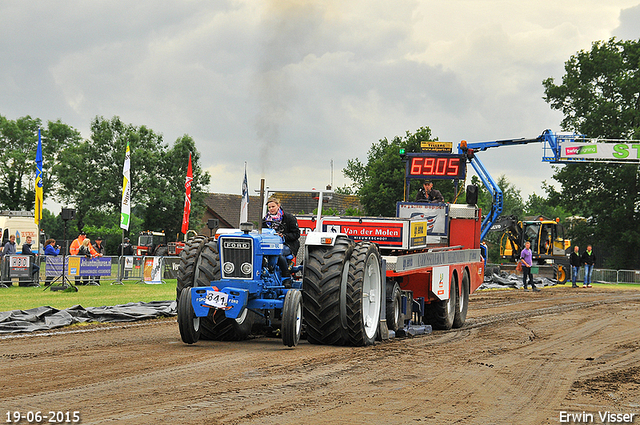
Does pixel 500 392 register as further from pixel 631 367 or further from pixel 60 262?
pixel 60 262

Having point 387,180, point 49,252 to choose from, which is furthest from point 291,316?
point 387,180

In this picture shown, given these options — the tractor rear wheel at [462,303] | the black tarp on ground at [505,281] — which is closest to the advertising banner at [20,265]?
the tractor rear wheel at [462,303]

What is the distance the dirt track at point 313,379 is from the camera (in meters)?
5.79

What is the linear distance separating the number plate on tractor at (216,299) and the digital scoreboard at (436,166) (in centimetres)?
750

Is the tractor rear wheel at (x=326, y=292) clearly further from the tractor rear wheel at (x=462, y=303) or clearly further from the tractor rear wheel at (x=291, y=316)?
the tractor rear wheel at (x=462, y=303)

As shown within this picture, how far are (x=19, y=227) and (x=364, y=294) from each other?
22.9m

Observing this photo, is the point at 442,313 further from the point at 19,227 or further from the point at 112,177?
the point at 112,177

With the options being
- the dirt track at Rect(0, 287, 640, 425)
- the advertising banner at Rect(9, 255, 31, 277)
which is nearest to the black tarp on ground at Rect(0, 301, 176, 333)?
the dirt track at Rect(0, 287, 640, 425)

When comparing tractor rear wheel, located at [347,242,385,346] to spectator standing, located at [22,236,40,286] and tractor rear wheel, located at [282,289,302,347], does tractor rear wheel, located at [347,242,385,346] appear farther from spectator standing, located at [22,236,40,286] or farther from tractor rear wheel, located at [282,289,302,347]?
spectator standing, located at [22,236,40,286]

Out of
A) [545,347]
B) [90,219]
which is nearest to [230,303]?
[545,347]

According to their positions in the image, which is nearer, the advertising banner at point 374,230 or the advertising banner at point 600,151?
the advertising banner at point 374,230

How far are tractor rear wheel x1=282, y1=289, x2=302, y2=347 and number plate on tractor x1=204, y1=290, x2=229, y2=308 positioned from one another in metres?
0.74

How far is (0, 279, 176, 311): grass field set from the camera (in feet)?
54.7

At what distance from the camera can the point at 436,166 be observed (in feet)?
51.4
